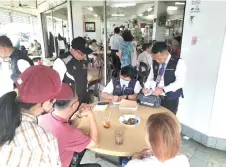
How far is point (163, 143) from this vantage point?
3.20 ft

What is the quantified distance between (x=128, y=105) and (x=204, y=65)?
130cm

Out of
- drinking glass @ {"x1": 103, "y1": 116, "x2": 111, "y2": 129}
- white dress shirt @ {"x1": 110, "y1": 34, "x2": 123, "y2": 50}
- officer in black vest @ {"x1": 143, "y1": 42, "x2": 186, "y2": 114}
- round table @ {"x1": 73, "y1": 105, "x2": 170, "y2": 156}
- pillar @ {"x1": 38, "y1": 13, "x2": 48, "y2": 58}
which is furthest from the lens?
pillar @ {"x1": 38, "y1": 13, "x2": 48, "y2": 58}

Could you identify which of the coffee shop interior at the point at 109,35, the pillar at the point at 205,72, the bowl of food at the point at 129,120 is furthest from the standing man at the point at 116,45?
the bowl of food at the point at 129,120

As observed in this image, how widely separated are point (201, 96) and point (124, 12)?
5888mm

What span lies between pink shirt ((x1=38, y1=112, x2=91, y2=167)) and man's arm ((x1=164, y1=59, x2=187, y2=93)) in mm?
1285

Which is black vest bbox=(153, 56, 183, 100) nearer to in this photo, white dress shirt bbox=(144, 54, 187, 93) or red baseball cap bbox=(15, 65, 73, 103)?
white dress shirt bbox=(144, 54, 187, 93)

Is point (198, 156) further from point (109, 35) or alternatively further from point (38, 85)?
point (109, 35)

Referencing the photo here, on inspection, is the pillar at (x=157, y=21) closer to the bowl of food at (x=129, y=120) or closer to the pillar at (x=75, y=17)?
the pillar at (x=75, y=17)

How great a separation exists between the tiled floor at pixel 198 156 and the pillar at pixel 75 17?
4.22 m

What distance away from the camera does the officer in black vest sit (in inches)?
84.3

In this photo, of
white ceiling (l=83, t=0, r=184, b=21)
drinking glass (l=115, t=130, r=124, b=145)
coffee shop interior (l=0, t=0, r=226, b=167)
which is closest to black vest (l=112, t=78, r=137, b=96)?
coffee shop interior (l=0, t=0, r=226, b=167)

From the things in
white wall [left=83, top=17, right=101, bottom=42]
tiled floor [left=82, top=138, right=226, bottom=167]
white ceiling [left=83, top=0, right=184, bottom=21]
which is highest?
white ceiling [left=83, top=0, right=184, bottom=21]

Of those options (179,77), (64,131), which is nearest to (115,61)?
(179,77)

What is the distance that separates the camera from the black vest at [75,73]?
231 centimetres
